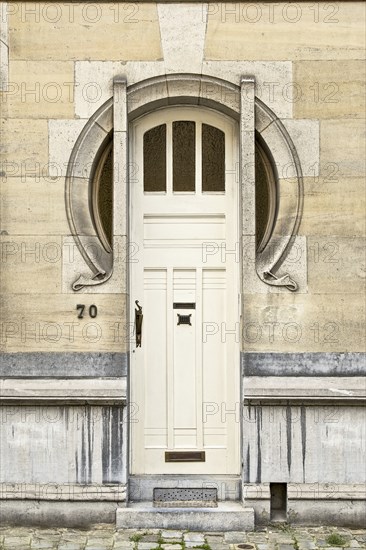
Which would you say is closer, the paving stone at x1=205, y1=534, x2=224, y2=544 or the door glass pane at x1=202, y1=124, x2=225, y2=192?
the paving stone at x1=205, y1=534, x2=224, y2=544

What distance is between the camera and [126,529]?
829 cm

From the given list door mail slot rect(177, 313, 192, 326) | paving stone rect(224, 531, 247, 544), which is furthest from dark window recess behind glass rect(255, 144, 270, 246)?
paving stone rect(224, 531, 247, 544)

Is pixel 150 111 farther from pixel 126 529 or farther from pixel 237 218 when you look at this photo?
pixel 126 529

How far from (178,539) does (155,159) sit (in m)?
3.55

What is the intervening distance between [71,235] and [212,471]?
2.63 metres

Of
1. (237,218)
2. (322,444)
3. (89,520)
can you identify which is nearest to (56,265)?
(237,218)

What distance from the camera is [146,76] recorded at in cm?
856

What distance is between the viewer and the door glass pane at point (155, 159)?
29.1ft

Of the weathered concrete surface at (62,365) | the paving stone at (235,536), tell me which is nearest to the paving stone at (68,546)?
the paving stone at (235,536)

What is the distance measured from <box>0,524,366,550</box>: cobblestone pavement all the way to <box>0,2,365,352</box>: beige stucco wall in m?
1.68

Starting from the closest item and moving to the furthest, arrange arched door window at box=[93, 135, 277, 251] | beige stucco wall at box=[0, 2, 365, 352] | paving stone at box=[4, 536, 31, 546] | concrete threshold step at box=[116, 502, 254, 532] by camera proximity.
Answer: paving stone at box=[4, 536, 31, 546] → concrete threshold step at box=[116, 502, 254, 532] → beige stucco wall at box=[0, 2, 365, 352] → arched door window at box=[93, 135, 277, 251]

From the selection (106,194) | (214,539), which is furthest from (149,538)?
(106,194)

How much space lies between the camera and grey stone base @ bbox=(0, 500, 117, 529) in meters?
8.41

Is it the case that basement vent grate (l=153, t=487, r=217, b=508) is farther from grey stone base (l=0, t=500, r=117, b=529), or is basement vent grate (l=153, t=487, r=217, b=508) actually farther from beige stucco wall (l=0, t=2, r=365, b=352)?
beige stucco wall (l=0, t=2, r=365, b=352)
